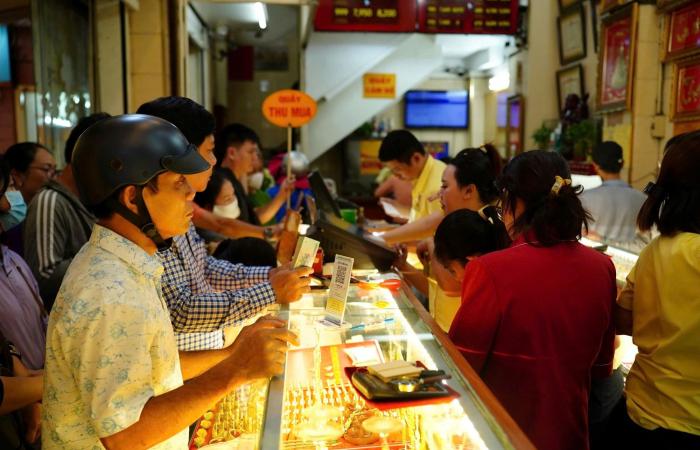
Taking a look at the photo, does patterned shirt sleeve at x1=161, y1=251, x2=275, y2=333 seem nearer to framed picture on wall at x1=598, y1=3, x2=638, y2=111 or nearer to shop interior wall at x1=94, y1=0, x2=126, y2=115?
shop interior wall at x1=94, y1=0, x2=126, y2=115

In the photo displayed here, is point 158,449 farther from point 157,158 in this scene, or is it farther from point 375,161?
point 375,161

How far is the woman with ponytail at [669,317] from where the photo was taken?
1791mm

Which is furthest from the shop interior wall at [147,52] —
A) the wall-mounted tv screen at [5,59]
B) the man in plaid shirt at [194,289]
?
the man in plaid shirt at [194,289]

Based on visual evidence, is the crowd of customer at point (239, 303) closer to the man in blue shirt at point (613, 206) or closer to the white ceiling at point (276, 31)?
the man in blue shirt at point (613, 206)

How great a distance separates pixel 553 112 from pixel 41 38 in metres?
5.96

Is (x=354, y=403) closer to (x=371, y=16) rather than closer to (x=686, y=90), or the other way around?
(x=686, y=90)

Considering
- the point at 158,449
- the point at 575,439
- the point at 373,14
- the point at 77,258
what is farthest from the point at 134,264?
the point at 373,14

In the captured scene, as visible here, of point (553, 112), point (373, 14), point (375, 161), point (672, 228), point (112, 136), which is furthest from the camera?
point (375, 161)

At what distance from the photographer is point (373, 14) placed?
23.8 ft

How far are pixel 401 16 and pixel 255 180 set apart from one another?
2.69 m

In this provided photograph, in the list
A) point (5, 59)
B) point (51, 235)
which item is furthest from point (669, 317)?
point (5, 59)

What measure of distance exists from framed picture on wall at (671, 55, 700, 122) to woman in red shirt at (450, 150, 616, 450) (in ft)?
12.9

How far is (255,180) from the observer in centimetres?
654

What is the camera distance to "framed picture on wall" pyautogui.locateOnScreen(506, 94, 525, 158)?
802 cm
